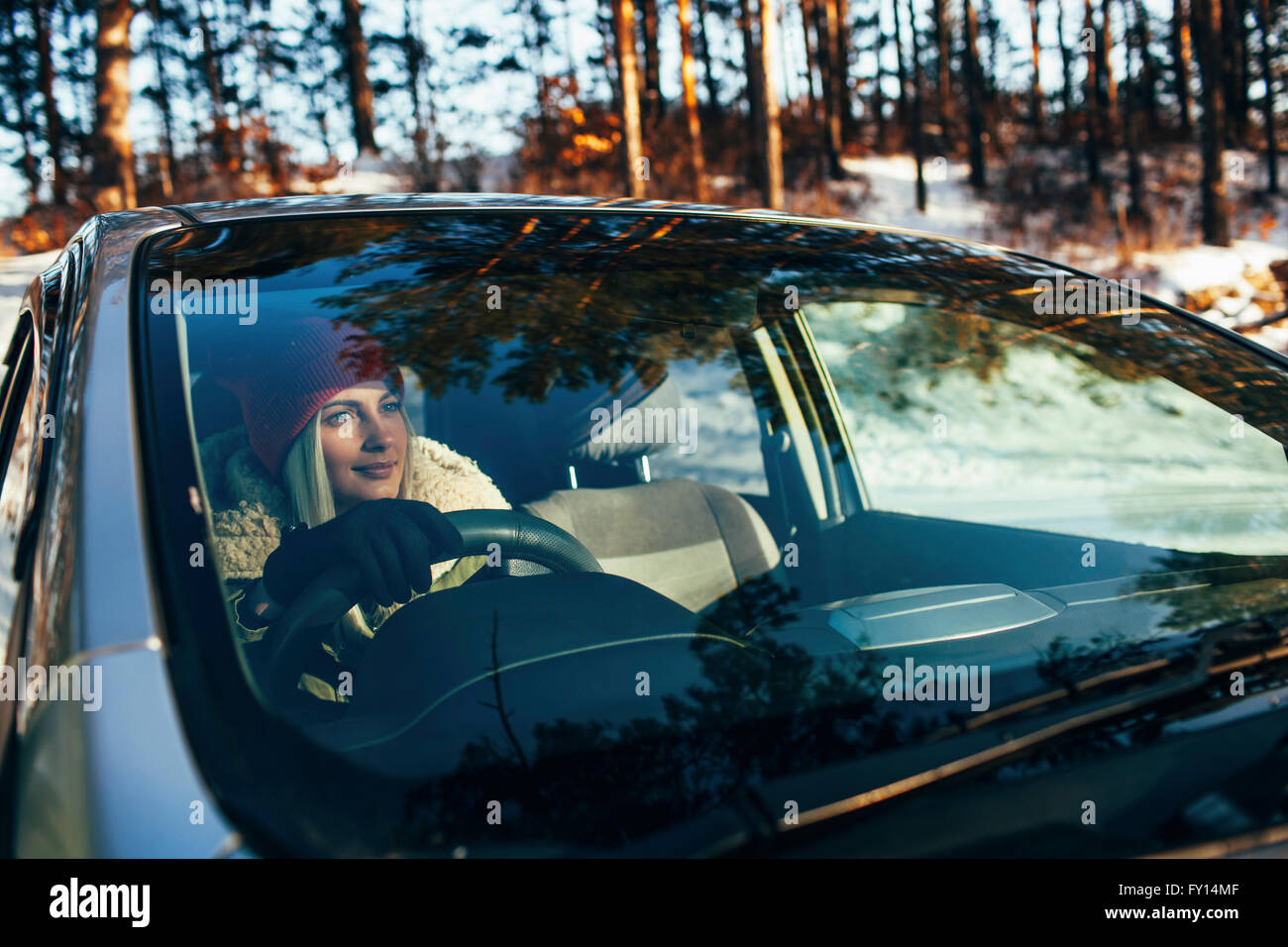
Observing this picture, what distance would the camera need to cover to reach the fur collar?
1489mm

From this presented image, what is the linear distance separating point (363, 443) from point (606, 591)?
72cm

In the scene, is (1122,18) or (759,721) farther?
(1122,18)

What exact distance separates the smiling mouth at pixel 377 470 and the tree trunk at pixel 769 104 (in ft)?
39.9

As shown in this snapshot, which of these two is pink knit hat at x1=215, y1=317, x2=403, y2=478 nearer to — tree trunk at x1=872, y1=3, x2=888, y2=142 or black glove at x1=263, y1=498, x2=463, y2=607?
black glove at x1=263, y1=498, x2=463, y2=607

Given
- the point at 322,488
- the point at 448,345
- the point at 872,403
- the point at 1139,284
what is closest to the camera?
the point at 448,345

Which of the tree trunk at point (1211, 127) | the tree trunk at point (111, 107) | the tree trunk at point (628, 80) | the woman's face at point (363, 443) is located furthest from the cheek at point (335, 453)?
the tree trunk at point (1211, 127)

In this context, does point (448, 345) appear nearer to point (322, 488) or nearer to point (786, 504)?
point (322, 488)

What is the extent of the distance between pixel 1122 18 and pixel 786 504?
117ft

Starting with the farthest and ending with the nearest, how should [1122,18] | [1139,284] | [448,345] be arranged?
1. [1122,18]
2. [1139,284]
3. [448,345]

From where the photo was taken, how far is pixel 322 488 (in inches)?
70.3

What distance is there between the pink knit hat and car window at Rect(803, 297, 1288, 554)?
87 centimetres

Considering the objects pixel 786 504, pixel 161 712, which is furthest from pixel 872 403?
pixel 161 712

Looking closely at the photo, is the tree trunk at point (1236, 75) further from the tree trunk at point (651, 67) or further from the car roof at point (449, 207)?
the car roof at point (449, 207)

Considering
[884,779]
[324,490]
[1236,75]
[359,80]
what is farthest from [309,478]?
[1236,75]
